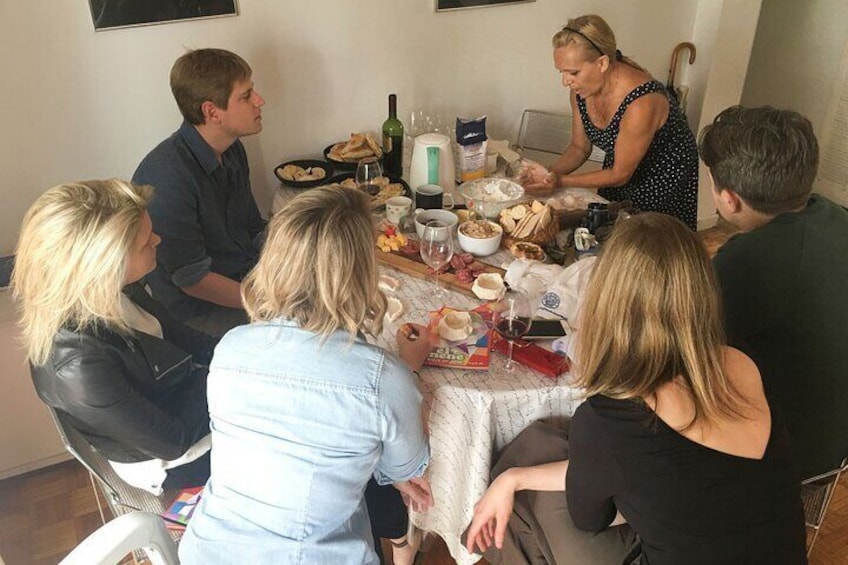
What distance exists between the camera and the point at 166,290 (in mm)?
1983

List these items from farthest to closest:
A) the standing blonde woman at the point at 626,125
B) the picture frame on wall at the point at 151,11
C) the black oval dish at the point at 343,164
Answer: the black oval dish at the point at 343,164, the standing blonde woman at the point at 626,125, the picture frame on wall at the point at 151,11

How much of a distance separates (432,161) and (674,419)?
125 centimetres

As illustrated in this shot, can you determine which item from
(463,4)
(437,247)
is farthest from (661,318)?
(463,4)

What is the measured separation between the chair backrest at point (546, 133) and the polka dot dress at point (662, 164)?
45cm

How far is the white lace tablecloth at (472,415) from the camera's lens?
1366mm

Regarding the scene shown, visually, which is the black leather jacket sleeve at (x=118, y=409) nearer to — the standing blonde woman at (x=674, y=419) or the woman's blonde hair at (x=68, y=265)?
the woman's blonde hair at (x=68, y=265)

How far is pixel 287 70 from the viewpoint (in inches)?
96.4

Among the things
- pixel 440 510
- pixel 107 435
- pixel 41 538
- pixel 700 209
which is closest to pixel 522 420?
pixel 440 510

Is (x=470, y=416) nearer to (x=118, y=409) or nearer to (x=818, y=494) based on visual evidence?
(x=118, y=409)

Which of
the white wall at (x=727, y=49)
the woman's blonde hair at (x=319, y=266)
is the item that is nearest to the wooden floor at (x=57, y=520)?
the woman's blonde hair at (x=319, y=266)

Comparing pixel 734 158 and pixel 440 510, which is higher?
pixel 734 158

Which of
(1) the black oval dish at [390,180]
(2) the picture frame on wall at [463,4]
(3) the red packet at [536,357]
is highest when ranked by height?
(2) the picture frame on wall at [463,4]

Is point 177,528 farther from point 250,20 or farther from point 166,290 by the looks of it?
point 250,20

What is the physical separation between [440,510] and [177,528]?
1.91 feet
